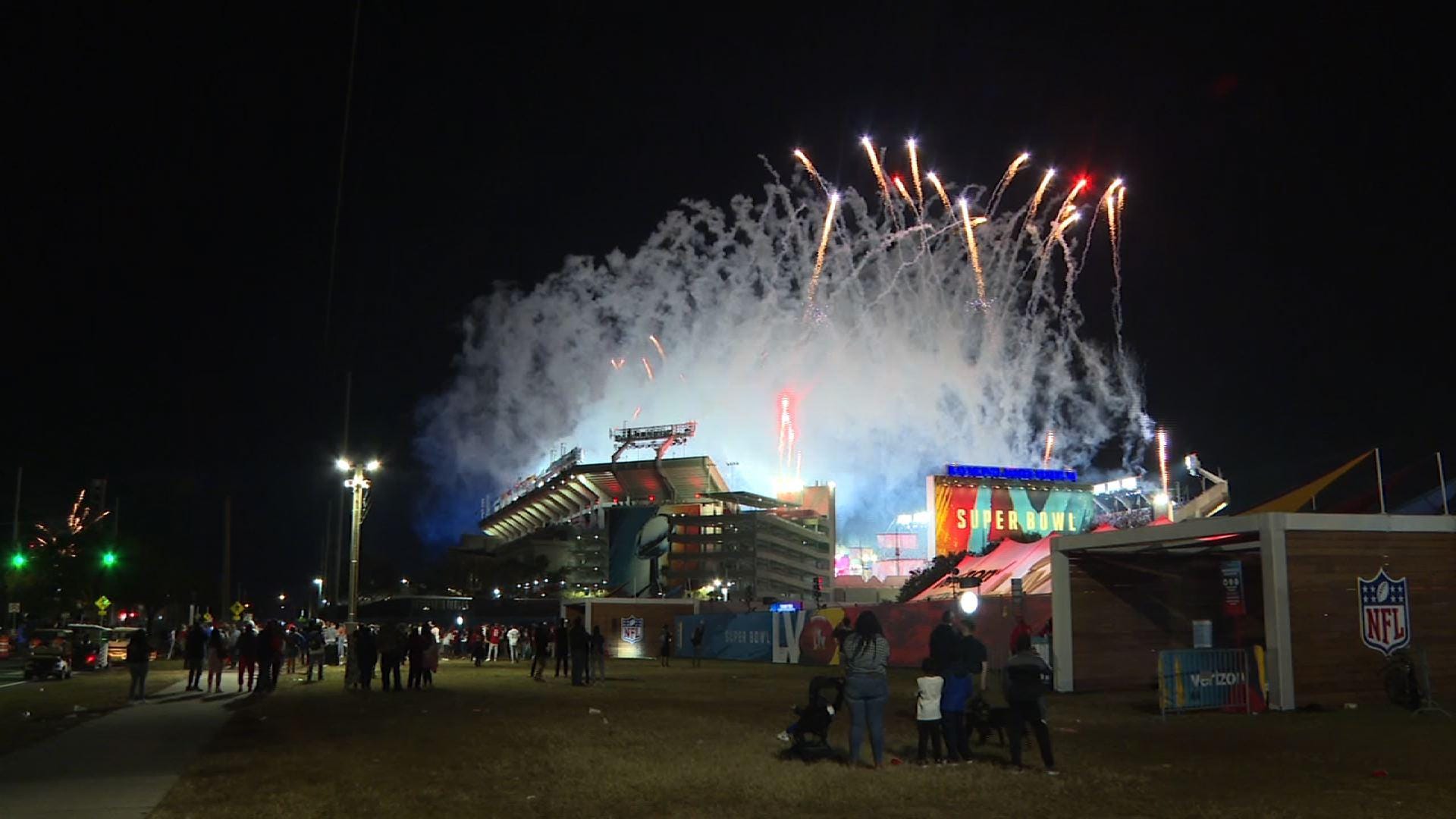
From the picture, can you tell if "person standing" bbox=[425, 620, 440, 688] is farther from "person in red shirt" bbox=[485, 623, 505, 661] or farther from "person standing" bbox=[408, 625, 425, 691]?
"person in red shirt" bbox=[485, 623, 505, 661]

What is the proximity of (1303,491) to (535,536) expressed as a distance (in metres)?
120

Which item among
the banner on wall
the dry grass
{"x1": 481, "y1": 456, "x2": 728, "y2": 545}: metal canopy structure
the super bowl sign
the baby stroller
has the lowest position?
the dry grass

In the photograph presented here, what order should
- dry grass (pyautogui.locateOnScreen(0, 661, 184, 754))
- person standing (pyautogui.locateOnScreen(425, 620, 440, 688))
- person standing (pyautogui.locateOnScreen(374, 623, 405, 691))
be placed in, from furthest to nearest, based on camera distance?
person standing (pyautogui.locateOnScreen(425, 620, 440, 688)) < person standing (pyautogui.locateOnScreen(374, 623, 405, 691)) < dry grass (pyautogui.locateOnScreen(0, 661, 184, 754))

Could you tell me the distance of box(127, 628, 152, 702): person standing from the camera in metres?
21.2

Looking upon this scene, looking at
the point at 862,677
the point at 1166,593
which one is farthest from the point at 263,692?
the point at 1166,593

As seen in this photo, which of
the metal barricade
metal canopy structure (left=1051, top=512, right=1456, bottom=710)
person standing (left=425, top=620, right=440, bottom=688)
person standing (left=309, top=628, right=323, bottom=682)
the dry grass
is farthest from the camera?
person standing (left=309, top=628, right=323, bottom=682)

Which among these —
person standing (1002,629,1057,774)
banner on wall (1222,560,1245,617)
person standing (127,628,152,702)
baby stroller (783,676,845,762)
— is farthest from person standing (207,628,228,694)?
banner on wall (1222,560,1245,617)

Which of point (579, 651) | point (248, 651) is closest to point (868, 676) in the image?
point (579, 651)

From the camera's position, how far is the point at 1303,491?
75.0 ft

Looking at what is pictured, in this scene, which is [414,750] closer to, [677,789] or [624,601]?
[677,789]

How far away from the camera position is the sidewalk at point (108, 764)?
9758 mm

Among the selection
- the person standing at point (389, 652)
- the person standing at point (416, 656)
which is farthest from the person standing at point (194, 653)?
the person standing at point (416, 656)

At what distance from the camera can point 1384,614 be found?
18812 millimetres

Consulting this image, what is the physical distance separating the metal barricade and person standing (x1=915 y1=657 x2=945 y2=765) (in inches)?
269
